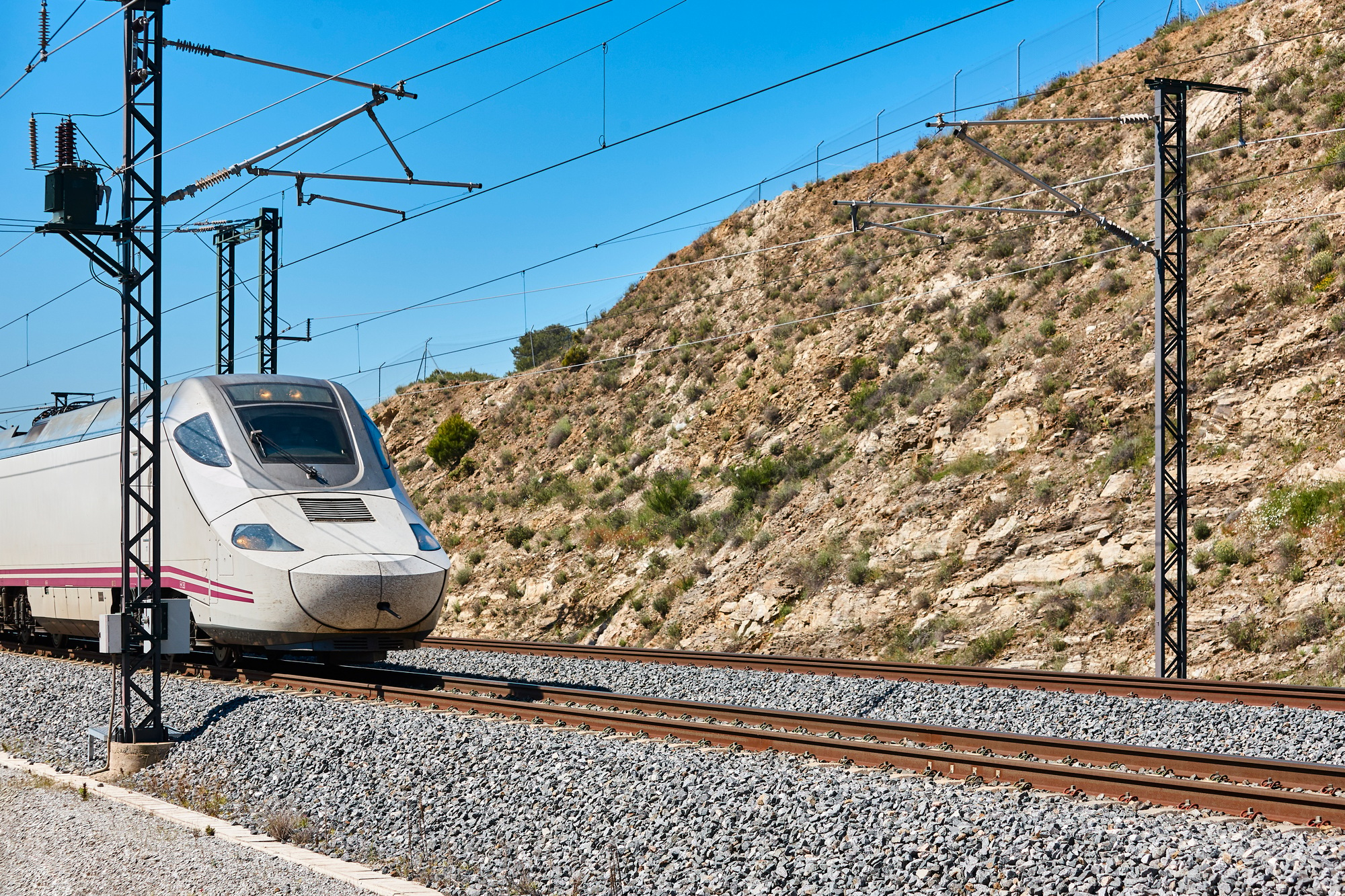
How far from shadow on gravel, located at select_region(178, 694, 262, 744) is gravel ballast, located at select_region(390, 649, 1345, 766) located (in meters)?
5.17

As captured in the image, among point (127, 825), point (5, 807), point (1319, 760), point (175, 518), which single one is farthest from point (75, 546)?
point (1319, 760)

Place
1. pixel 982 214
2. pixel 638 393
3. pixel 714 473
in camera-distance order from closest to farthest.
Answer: pixel 714 473, pixel 982 214, pixel 638 393

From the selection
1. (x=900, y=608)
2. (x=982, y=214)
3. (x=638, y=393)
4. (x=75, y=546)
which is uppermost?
(x=982, y=214)

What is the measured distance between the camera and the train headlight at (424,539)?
1576 centimetres

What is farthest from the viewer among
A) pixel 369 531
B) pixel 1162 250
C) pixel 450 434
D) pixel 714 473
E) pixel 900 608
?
pixel 450 434

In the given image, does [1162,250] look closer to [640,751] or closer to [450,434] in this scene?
[640,751]

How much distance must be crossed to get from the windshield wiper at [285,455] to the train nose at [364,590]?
1.60 meters

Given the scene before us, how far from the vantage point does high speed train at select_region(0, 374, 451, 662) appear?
14.7 meters

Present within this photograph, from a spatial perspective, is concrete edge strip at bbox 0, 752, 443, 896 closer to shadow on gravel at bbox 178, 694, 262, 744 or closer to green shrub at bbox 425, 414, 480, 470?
shadow on gravel at bbox 178, 694, 262, 744

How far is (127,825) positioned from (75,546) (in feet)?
34.8

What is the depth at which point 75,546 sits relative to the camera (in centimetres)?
1883

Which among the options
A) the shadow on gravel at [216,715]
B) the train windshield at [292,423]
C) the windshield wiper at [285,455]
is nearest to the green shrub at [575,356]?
the train windshield at [292,423]

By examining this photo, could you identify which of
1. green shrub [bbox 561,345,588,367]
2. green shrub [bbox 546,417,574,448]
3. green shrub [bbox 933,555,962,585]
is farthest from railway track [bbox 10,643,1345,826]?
green shrub [bbox 561,345,588,367]

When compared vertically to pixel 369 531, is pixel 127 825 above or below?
below
